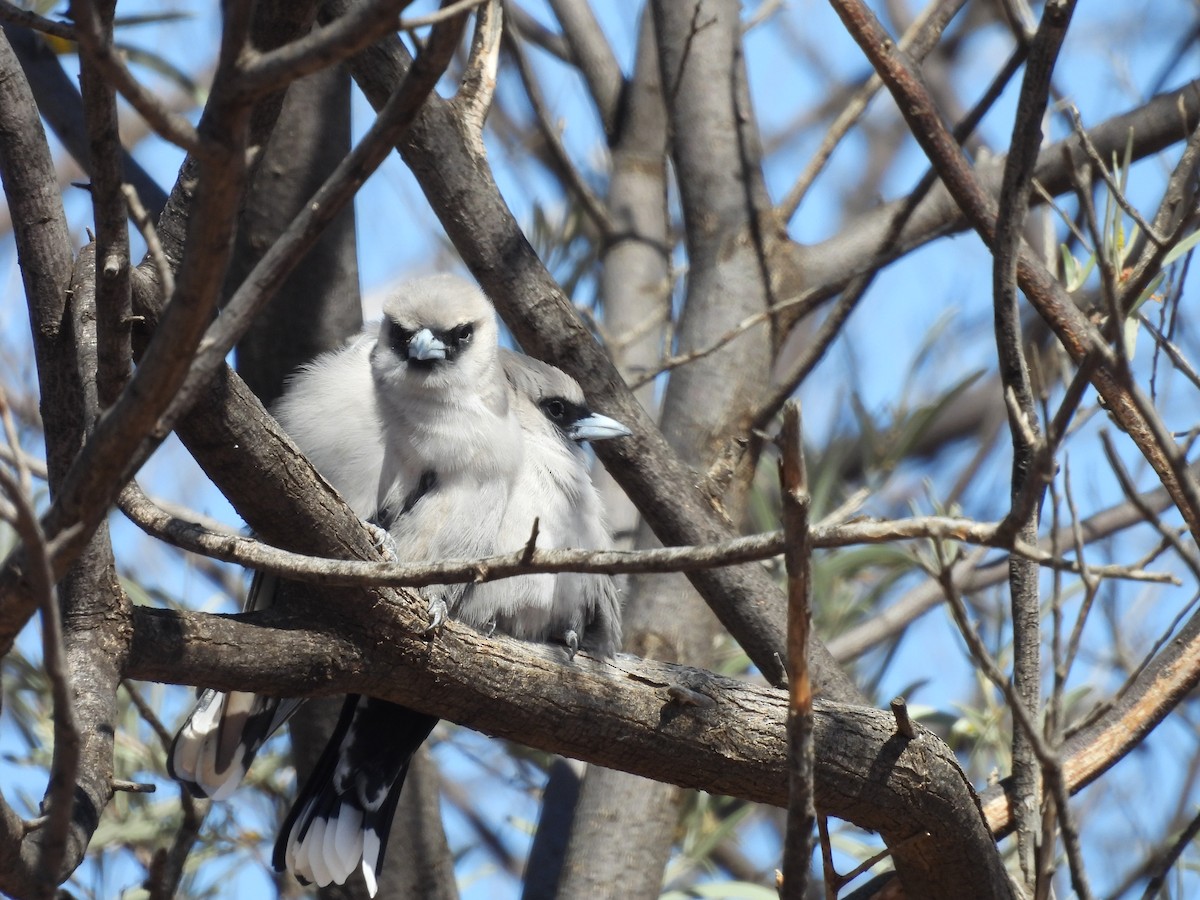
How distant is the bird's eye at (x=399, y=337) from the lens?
10.6 ft

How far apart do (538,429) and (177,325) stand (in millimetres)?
2080

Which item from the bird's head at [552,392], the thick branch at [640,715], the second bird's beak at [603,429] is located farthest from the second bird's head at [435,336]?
the thick branch at [640,715]

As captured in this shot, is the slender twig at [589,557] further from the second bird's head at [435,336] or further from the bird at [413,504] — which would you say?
the second bird's head at [435,336]

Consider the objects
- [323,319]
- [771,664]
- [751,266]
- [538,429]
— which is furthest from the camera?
[751,266]

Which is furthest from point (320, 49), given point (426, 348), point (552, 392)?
point (552, 392)

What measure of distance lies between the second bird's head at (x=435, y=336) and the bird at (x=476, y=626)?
251mm

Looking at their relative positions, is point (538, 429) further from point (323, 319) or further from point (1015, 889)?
point (1015, 889)

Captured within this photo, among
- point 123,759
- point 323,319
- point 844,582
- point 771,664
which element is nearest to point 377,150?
point 771,664

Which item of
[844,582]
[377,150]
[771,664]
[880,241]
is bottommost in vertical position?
[377,150]

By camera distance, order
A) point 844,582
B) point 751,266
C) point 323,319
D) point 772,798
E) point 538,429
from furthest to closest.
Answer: point 844,582, point 751,266, point 323,319, point 538,429, point 772,798

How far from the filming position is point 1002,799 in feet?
9.57

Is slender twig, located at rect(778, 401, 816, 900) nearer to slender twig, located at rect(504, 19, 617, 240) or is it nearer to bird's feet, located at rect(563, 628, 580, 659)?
bird's feet, located at rect(563, 628, 580, 659)

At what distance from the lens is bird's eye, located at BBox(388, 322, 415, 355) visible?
10.6 feet

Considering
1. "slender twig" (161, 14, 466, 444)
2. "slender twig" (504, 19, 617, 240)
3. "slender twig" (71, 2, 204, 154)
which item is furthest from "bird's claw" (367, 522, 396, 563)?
"slender twig" (504, 19, 617, 240)
